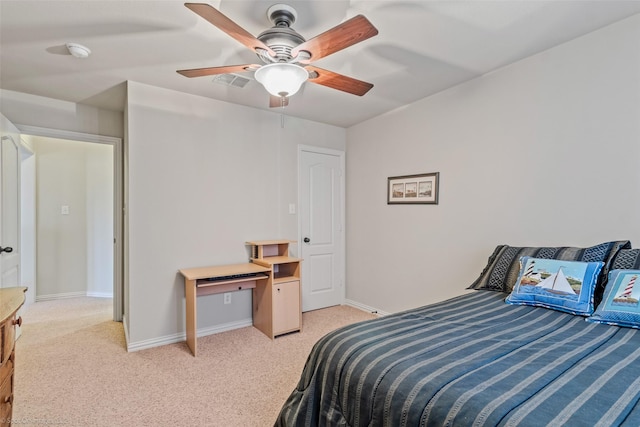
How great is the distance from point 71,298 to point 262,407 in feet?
13.3

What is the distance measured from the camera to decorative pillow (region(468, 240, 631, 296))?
1821mm

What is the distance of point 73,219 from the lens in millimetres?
4637

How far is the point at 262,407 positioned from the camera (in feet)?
6.63

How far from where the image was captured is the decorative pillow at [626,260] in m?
1.69

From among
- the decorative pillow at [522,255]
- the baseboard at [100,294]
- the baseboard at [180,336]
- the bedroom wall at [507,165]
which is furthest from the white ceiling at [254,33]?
the baseboard at [100,294]

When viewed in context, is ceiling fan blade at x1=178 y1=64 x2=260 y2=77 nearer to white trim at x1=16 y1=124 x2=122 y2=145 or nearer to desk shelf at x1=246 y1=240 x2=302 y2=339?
desk shelf at x1=246 y1=240 x2=302 y2=339

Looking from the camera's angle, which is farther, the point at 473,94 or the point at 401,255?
the point at 401,255

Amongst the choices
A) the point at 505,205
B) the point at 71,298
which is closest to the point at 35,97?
the point at 71,298

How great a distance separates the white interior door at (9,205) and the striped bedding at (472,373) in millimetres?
2989

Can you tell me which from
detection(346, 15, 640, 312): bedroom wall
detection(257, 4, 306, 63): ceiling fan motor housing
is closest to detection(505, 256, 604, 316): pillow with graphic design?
detection(346, 15, 640, 312): bedroom wall

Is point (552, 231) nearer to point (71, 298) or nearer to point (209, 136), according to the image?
point (209, 136)

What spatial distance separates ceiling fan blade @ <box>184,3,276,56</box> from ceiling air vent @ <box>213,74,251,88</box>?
3.81 ft

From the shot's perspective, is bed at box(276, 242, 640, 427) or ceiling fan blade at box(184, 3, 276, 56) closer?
bed at box(276, 242, 640, 427)

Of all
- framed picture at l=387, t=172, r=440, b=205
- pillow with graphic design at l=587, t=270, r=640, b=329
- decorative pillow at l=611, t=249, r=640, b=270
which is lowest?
pillow with graphic design at l=587, t=270, r=640, b=329
